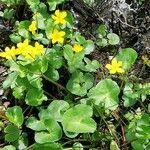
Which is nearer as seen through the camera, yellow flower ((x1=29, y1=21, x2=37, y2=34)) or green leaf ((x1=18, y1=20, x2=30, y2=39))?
yellow flower ((x1=29, y1=21, x2=37, y2=34))

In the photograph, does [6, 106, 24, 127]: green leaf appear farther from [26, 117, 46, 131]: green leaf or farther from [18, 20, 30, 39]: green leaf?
[18, 20, 30, 39]: green leaf

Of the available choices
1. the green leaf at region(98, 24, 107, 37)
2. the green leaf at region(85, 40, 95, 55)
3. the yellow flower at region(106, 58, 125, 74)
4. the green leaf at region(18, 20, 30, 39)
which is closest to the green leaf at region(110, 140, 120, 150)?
the yellow flower at region(106, 58, 125, 74)

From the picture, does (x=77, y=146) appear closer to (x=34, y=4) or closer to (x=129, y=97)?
(x=129, y=97)

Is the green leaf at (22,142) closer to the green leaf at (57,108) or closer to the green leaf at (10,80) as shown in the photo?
the green leaf at (57,108)

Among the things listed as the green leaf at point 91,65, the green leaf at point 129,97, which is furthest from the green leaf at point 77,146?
the green leaf at point 91,65

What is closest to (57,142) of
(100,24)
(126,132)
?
(126,132)
